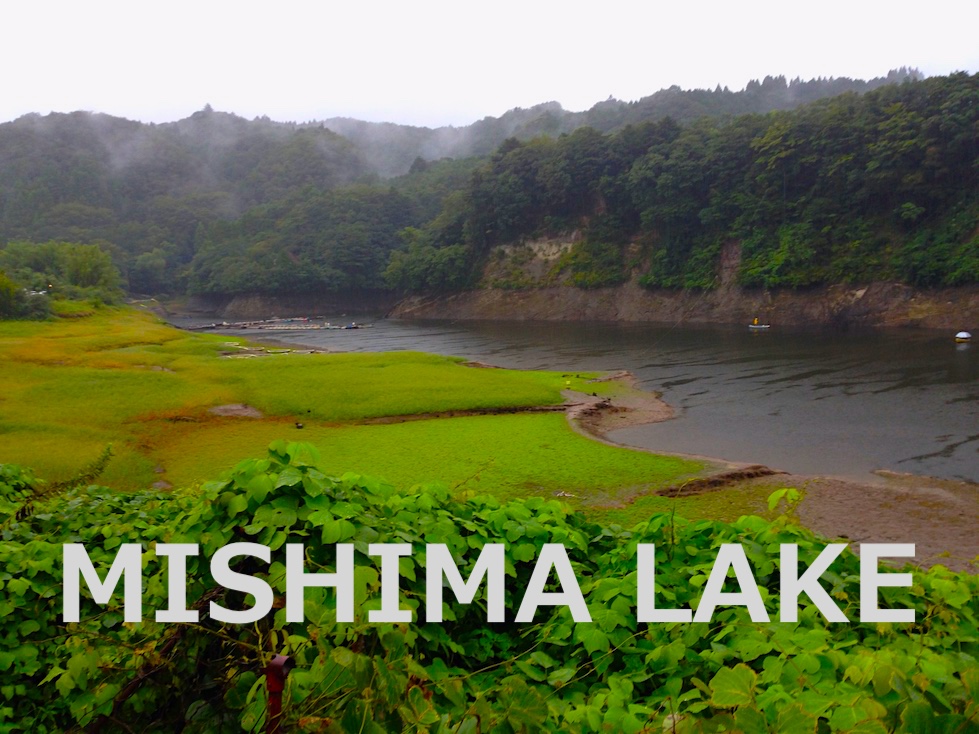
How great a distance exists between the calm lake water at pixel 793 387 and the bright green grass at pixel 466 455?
3078mm

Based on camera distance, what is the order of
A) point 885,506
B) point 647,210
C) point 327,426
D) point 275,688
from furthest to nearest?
point 647,210, point 327,426, point 885,506, point 275,688

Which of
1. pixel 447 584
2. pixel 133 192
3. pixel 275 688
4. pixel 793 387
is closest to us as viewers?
pixel 275 688

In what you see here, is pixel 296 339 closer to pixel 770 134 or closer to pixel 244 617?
pixel 770 134

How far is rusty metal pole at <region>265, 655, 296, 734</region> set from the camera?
2.38 m

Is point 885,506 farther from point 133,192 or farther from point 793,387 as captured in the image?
point 133,192

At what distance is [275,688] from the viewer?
2.38m

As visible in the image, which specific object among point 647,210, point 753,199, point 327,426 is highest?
point 753,199

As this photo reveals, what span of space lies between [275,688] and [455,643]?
2.09m

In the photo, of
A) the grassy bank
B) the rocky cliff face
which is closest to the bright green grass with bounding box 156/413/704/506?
the grassy bank

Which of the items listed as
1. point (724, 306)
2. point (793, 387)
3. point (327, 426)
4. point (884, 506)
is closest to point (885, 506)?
point (884, 506)

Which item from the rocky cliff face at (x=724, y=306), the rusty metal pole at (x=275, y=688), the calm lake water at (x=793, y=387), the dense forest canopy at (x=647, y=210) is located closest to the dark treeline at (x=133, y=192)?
the dense forest canopy at (x=647, y=210)

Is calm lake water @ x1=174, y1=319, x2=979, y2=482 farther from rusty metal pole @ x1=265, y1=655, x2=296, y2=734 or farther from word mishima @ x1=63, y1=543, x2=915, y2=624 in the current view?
rusty metal pole @ x1=265, y1=655, x2=296, y2=734

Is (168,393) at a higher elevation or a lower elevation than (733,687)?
lower

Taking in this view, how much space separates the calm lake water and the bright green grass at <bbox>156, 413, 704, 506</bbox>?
3.08m
